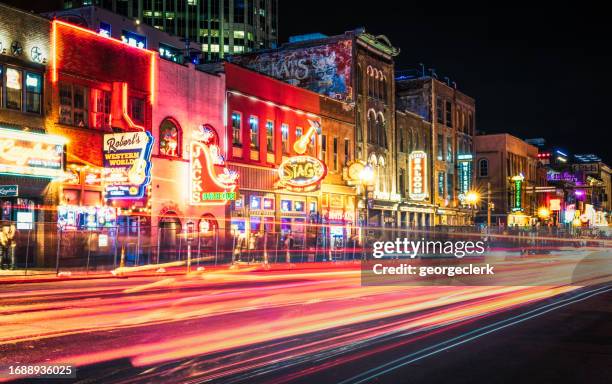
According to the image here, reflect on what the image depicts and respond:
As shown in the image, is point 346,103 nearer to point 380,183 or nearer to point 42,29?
point 380,183

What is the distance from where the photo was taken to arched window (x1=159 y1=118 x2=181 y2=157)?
107ft

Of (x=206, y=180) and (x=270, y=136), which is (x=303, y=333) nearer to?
(x=206, y=180)

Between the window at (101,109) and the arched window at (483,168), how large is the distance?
51.0 m

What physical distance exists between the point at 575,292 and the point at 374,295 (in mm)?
6286

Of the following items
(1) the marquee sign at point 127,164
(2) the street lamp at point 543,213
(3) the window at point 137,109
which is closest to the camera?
(1) the marquee sign at point 127,164

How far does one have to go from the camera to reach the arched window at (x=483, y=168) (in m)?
73.5

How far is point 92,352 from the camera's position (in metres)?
10.3

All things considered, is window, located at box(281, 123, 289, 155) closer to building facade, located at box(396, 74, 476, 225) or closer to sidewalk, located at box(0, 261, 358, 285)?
sidewalk, located at box(0, 261, 358, 285)

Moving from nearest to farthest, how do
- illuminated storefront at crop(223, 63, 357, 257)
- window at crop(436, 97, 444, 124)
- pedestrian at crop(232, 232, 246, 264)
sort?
pedestrian at crop(232, 232, 246, 264) → illuminated storefront at crop(223, 63, 357, 257) → window at crop(436, 97, 444, 124)

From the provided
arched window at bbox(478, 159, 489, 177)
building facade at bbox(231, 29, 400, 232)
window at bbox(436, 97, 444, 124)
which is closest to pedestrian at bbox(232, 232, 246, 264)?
building facade at bbox(231, 29, 400, 232)

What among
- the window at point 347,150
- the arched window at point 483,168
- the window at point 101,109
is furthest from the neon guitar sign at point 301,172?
the arched window at point 483,168

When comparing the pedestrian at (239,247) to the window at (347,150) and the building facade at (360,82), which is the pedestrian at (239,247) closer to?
the building facade at (360,82)

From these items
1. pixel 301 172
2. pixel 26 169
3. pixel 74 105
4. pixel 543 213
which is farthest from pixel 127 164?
pixel 543 213

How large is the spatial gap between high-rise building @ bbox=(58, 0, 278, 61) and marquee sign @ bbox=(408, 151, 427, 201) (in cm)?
8101
